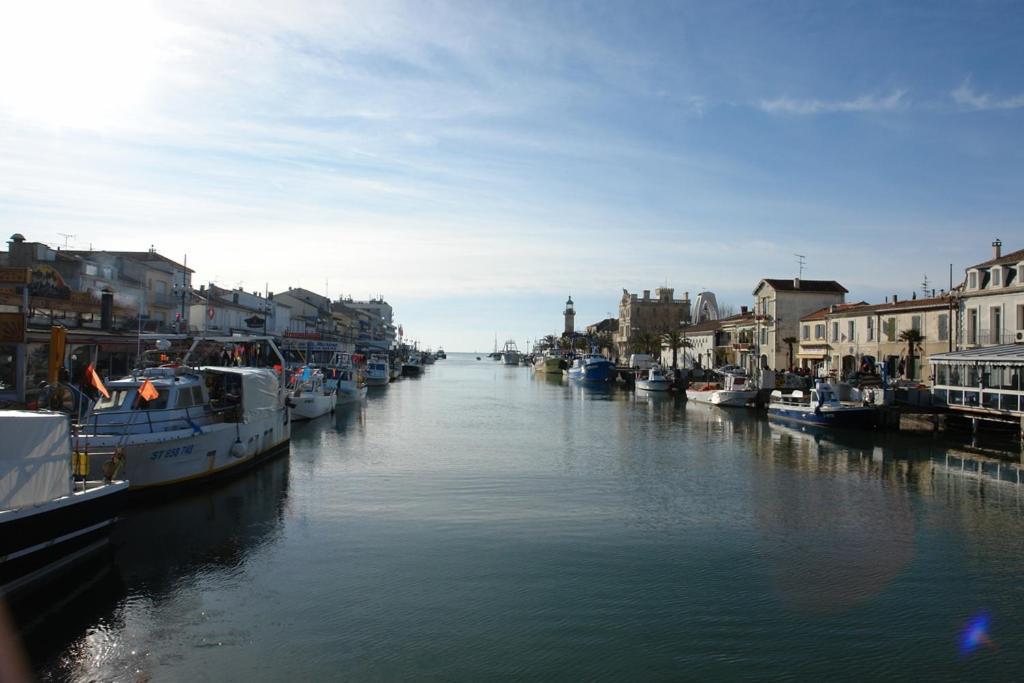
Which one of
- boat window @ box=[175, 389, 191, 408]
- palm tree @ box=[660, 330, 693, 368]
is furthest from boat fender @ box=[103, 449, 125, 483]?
palm tree @ box=[660, 330, 693, 368]

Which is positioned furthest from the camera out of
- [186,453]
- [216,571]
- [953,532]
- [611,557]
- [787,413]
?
[787,413]

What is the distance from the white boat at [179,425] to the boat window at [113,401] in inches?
0.5

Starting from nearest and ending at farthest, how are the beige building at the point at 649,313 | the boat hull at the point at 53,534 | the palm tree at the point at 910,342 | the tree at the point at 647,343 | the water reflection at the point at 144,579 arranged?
1. the water reflection at the point at 144,579
2. the boat hull at the point at 53,534
3. the palm tree at the point at 910,342
4. the tree at the point at 647,343
5. the beige building at the point at 649,313

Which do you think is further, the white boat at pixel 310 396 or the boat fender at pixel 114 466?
the white boat at pixel 310 396

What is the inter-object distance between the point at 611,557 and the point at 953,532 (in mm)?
10082

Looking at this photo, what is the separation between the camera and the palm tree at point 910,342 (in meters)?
57.3

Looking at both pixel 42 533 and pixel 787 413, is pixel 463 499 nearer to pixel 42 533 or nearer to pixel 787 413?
pixel 42 533

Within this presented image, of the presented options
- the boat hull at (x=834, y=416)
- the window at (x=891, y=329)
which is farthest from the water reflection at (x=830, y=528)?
the window at (x=891, y=329)

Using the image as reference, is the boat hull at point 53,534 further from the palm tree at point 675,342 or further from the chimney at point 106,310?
the palm tree at point 675,342

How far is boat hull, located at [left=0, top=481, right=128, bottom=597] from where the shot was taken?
14352mm

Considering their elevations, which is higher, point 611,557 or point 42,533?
point 42,533

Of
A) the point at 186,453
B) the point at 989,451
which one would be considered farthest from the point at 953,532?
the point at 186,453

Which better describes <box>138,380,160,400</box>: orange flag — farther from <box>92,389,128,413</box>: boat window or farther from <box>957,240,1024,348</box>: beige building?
<box>957,240,1024,348</box>: beige building

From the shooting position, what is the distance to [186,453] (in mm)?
23781
